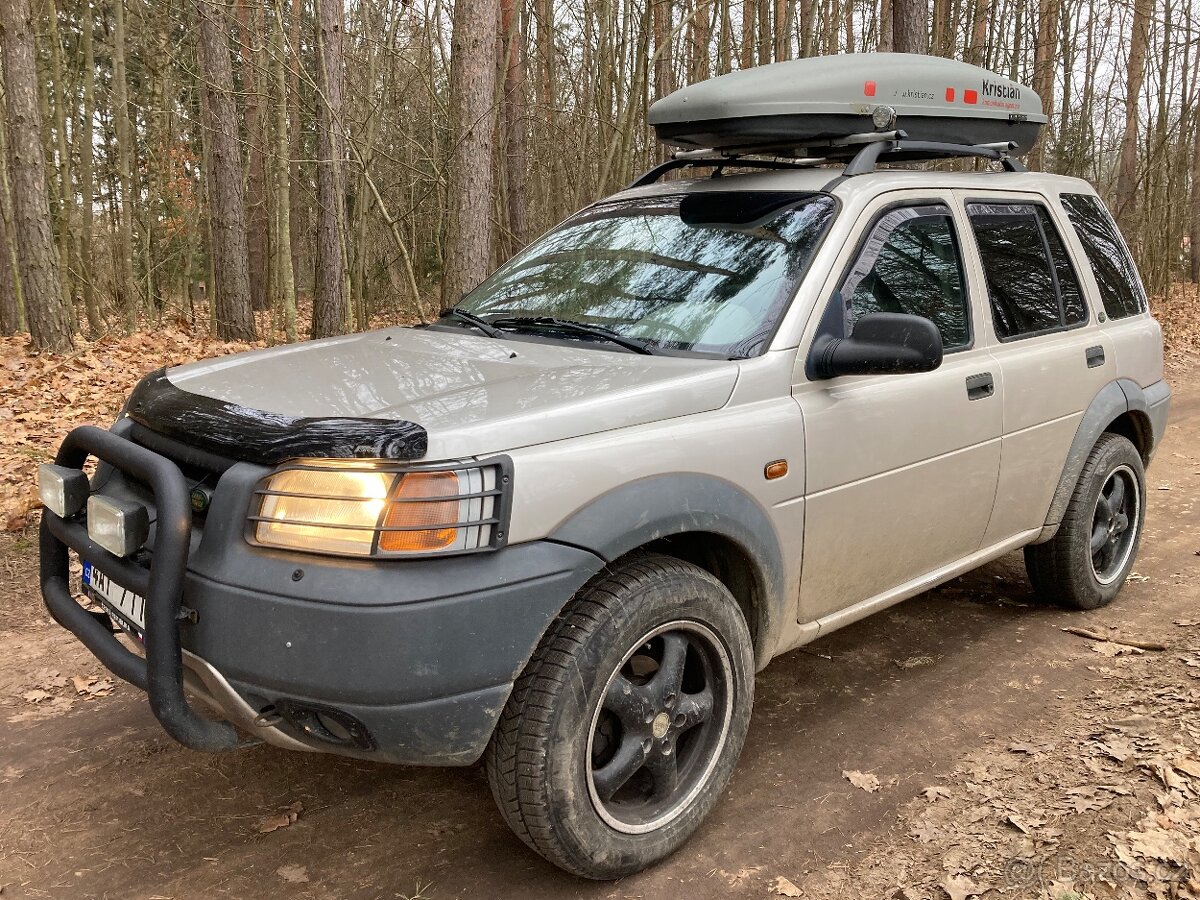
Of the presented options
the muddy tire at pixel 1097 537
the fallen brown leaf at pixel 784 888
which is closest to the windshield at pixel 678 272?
the fallen brown leaf at pixel 784 888

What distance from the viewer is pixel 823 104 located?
379 cm

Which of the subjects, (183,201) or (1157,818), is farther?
(183,201)

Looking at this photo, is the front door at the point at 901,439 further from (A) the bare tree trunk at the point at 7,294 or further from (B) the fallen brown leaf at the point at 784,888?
(A) the bare tree trunk at the point at 7,294

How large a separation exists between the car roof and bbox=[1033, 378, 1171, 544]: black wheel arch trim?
997mm

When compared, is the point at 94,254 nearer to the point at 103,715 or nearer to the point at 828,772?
the point at 103,715

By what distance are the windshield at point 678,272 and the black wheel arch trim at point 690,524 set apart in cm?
53

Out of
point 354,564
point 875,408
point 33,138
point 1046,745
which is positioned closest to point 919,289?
point 875,408

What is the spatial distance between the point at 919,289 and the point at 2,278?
46.5 feet

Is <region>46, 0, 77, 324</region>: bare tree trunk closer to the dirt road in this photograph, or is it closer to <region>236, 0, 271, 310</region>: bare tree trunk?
<region>236, 0, 271, 310</region>: bare tree trunk

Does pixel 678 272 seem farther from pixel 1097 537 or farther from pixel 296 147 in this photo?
pixel 296 147

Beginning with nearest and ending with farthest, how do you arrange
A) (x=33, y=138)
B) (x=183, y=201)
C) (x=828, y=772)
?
(x=828, y=772), (x=33, y=138), (x=183, y=201)

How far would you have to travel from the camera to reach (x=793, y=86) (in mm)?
3785

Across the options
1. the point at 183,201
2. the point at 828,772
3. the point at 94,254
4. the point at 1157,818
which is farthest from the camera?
the point at 183,201

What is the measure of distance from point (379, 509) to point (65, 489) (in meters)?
1.19
